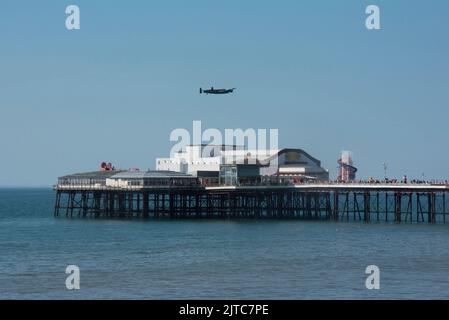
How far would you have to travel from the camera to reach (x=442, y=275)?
5338 centimetres

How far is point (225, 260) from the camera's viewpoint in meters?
61.9

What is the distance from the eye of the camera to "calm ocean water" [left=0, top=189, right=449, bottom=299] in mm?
47531

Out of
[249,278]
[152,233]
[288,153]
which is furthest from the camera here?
[288,153]

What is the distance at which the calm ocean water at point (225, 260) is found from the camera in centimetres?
4753

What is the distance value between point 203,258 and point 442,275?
16219 mm

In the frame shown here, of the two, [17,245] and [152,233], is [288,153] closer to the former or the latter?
[152,233]

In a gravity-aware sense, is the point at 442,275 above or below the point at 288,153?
below
